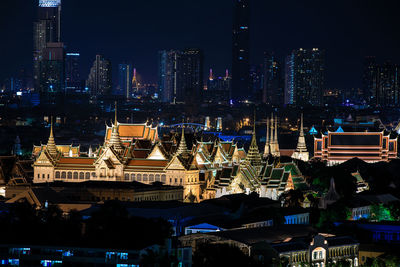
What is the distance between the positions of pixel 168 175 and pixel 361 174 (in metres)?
33.2

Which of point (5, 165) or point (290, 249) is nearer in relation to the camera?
point (290, 249)

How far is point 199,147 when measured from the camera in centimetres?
10631

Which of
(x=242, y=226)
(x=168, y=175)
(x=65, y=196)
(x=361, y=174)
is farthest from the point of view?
(x=361, y=174)

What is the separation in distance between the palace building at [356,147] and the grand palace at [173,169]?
156ft

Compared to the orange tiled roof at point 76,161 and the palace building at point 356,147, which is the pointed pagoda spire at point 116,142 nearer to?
the orange tiled roof at point 76,161

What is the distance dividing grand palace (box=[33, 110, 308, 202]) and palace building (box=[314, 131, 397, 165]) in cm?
4768

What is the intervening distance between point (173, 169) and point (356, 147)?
196ft

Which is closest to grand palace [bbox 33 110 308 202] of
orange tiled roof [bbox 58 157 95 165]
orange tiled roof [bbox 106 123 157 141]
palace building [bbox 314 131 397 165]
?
orange tiled roof [bbox 58 157 95 165]

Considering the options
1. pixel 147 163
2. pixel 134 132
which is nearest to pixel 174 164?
pixel 147 163

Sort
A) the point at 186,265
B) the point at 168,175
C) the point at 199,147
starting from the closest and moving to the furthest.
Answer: the point at 186,265 < the point at 168,175 < the point at 199,147

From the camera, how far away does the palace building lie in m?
156

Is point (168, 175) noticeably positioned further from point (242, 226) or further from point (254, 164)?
point (242, 226)

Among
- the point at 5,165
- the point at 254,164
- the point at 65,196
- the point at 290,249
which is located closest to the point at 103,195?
the point at 65,196

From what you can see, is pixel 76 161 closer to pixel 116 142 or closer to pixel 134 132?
pixel 116 142
